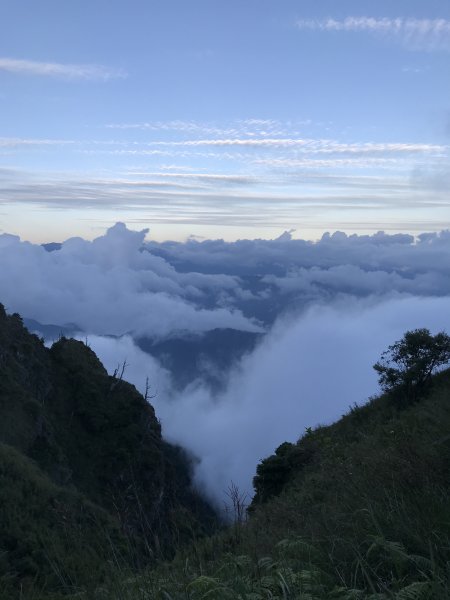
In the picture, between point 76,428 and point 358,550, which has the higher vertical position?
point 358,550

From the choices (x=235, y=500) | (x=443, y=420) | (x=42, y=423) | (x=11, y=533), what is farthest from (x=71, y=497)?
(x=235, y=500)

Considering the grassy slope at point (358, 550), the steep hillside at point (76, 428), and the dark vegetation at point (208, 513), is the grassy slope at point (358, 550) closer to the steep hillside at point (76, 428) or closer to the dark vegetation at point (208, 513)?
the dark vegetation at point (208, 513)

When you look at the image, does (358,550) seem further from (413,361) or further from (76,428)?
(76,428)

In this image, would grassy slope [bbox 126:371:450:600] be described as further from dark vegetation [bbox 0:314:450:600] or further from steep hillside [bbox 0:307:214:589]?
steep hillside [bbox 0:307:214:589]

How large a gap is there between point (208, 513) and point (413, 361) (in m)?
14.0

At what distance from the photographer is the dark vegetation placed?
13.8ft

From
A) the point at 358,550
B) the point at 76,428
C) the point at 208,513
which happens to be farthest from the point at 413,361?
the point at 76,428

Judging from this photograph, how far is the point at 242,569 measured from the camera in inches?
180

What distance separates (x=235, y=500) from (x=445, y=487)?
7.14 feet

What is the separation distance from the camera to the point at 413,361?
21203mm

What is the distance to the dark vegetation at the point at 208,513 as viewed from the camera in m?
4.19

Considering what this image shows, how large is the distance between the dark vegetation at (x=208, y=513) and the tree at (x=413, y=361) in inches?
2.3

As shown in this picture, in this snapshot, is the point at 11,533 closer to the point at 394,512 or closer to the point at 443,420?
the point at 443,420

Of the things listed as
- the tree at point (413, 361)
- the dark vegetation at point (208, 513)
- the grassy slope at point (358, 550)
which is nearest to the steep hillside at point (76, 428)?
the dark vegetation at point (208, 513)
